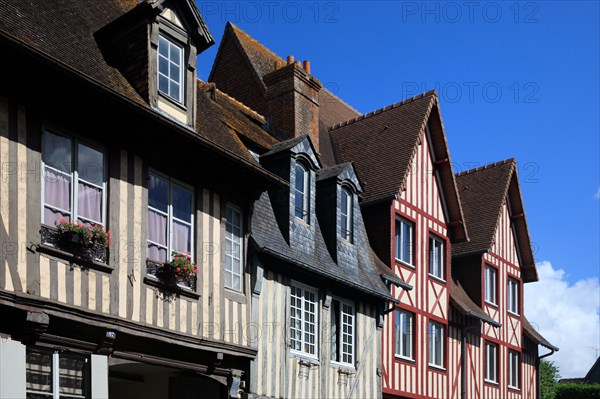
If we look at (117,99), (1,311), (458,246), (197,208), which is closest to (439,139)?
(458,246)

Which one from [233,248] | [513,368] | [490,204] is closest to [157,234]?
[233,248]

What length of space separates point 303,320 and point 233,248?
248 cm

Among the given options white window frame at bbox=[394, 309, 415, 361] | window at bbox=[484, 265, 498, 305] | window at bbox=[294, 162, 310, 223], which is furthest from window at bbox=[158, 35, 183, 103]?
window at bbox=[484, 265, 498, 305]

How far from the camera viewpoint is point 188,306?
13.6 m

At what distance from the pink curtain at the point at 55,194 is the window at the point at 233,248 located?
3.74m

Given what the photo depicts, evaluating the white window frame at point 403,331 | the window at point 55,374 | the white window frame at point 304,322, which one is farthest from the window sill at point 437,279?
the window at point 55,374

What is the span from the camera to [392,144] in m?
22.1

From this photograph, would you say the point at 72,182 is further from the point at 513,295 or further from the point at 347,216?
the point at 513,295

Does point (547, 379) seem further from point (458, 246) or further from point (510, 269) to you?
point (458, 246)

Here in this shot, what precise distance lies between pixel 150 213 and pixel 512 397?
642 inches

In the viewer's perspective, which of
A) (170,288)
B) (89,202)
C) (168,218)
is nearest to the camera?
(89,202)

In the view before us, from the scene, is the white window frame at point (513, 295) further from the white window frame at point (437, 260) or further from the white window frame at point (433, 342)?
the white window frame at point (433, 342)

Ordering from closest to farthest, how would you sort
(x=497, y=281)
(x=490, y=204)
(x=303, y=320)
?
1. (x=303, y=320)
2. (x=497, y=281)
3. (x=490, y=204)

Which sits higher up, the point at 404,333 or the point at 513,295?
the point at 513,295
